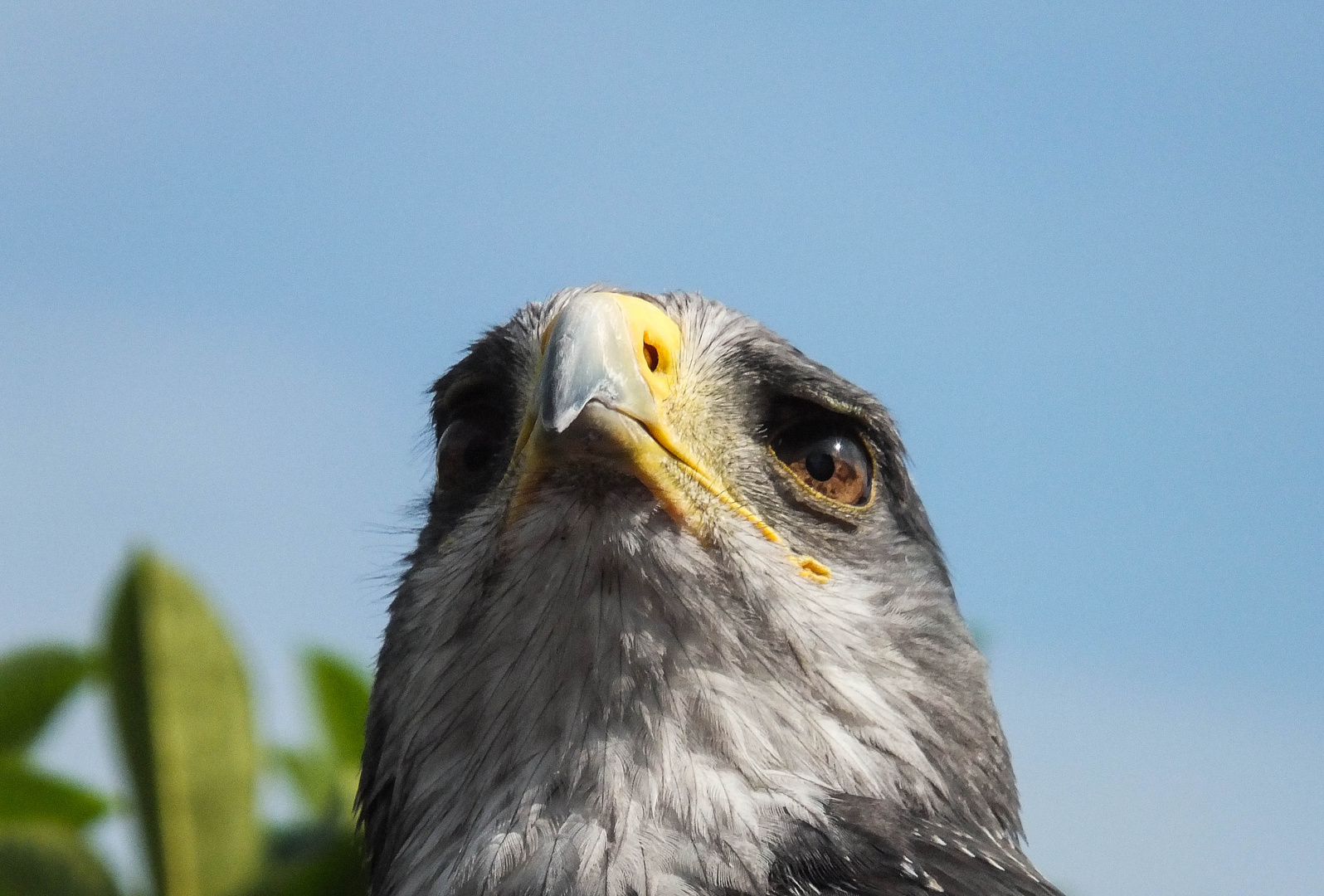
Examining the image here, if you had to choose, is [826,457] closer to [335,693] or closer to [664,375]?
[664,375]

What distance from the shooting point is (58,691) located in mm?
8391

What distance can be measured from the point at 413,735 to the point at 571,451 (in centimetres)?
123

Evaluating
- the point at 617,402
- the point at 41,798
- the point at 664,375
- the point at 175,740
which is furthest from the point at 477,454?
the point at 41,798

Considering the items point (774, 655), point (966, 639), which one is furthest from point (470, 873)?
point (966, 639)

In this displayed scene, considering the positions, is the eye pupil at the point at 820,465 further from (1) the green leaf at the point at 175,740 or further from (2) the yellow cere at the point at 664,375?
(1) the green leaf at the point at 175,740

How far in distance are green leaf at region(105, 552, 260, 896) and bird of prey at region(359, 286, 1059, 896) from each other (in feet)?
11.7

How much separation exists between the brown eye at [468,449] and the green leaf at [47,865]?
4.28 meters

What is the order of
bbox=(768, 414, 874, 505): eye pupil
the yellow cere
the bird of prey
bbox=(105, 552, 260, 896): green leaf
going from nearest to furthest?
the bird of prey → the yellow cere → bbox=(768, 414, 874, 505): eye pupil → bbox=(105, 552, 260, 896): green leaf

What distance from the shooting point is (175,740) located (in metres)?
7.75

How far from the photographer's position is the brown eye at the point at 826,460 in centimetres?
440

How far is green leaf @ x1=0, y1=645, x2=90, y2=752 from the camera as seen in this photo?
27.1 ft

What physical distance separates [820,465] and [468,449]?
3.66 feet

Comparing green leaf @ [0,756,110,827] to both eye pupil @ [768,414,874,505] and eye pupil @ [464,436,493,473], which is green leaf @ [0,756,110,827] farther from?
eye pupil @ [768,414,874,505]

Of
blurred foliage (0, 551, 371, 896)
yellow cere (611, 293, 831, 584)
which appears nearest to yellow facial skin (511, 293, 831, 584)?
yellow cere (611, 293, 831, 584)
